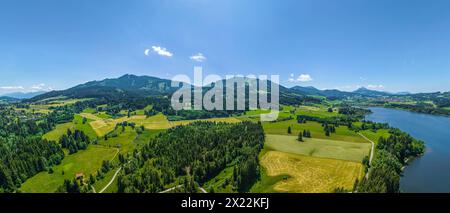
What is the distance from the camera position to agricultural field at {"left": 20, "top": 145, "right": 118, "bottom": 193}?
46.7 meters

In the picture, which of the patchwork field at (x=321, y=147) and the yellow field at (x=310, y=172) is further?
the patchwork field at (x=321, y=147)

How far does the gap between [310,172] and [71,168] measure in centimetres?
5082

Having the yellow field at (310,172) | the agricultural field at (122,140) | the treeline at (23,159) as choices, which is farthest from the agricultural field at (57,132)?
the yellow field at (310,172)

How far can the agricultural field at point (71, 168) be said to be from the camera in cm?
4666

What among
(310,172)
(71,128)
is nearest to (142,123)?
(71,128)

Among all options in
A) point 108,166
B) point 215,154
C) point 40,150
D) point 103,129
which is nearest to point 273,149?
point 215,154

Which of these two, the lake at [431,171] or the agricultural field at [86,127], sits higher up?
the agricultural field at [86,127]

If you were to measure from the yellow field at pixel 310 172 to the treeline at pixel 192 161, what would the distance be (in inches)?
162

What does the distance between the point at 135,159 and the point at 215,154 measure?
58.6 feet

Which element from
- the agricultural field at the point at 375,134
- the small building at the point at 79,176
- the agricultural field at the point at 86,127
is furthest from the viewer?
the agricultural field at the point at 86,127

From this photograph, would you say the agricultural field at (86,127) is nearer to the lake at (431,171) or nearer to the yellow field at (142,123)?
the yellow field at (142,123)

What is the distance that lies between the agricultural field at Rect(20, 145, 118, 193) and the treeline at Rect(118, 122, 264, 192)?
7707 mm
